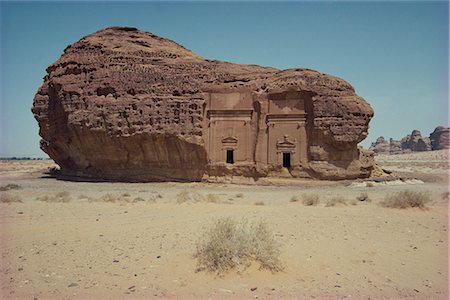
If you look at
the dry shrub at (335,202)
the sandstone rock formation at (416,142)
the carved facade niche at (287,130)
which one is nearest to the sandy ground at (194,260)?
the dry shrub at (335,202)

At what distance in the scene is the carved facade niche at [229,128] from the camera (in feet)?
100

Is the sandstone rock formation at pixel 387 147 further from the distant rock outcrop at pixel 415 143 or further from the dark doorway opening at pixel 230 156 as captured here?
the dark doorway opening at pixel 230 156

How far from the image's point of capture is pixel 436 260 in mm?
8531

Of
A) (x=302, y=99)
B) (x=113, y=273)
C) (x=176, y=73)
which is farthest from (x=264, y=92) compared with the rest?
(x=113, y=273)

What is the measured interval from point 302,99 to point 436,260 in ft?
72.7

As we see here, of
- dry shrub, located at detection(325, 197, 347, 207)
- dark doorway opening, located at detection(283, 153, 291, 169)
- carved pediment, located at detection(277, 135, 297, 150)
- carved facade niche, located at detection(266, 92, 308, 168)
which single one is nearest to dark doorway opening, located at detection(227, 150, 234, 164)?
carved facade niche, located at detection(266, 92, 308, 168)

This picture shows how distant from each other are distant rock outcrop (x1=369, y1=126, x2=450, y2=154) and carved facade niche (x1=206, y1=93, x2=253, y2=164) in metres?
87.9

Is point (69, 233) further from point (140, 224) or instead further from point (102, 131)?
point (102, 131)

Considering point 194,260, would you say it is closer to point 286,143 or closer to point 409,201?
point 409,201

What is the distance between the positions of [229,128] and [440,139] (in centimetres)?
10472

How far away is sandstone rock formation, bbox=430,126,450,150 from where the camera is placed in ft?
365

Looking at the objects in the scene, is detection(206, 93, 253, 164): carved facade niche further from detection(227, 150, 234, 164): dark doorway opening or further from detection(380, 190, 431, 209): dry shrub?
Result: detection(380, 190, 431, 209): dry shrub

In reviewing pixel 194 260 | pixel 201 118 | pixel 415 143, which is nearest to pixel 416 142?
pixel 415 143

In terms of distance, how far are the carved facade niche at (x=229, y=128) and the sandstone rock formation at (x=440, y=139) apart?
100405mm
